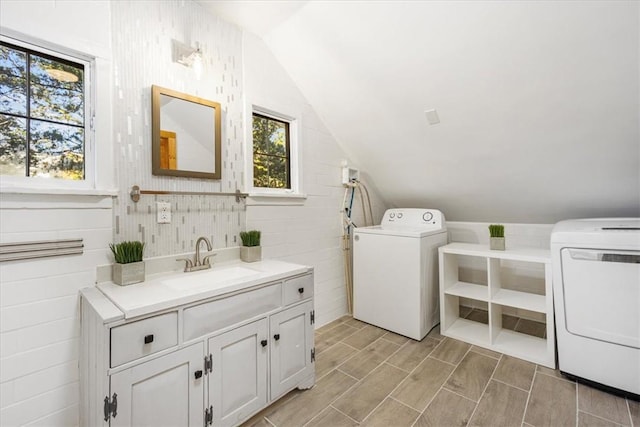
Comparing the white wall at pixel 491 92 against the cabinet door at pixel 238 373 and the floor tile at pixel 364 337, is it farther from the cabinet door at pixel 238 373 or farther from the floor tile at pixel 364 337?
the cabinet door at pixel 238 373

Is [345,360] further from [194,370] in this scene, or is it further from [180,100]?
[180,100]

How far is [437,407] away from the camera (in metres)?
1.72

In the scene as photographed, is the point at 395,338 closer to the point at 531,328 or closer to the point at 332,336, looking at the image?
the point at 332,336

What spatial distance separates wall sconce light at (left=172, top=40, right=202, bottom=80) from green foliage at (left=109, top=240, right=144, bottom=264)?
1106 mm

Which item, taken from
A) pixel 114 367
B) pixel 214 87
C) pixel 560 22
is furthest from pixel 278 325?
pixel 560 22

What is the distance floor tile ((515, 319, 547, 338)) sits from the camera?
2.64m

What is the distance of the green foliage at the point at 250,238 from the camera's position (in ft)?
6.89

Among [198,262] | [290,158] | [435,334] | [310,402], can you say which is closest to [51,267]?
[198,262]

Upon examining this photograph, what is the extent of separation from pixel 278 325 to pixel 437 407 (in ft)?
3.53

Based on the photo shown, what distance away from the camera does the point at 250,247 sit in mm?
2082

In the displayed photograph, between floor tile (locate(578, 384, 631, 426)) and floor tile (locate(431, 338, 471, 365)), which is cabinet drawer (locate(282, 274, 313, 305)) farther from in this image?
floor tile (locate(578, 384, 631, 426))

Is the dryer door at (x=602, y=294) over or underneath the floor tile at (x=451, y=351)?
over

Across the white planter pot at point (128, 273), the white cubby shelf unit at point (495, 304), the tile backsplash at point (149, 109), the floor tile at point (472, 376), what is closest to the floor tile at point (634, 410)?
the white cubby shelf unit at point (495, 304)

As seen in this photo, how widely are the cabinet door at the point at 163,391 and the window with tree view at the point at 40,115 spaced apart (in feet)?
3.52
